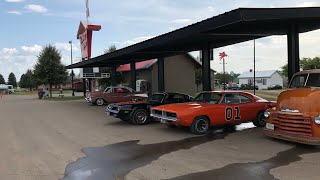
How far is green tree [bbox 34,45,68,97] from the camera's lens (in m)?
45.9

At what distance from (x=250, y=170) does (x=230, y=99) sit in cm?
573

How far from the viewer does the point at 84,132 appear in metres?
13.2

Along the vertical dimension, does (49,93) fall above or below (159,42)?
below

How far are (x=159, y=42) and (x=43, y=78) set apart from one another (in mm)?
32119

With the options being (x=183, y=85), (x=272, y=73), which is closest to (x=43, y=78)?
(x=183, y=85)

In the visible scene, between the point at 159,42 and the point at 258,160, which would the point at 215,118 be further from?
the point at 159,42

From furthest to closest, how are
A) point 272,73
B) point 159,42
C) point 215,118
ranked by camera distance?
point 272,73 < point 159,42 < point 215,118

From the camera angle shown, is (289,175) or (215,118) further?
(215,118)

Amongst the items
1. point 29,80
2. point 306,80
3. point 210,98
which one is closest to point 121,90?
point 210,98

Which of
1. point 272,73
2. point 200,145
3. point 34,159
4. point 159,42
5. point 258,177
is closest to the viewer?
point 258,177

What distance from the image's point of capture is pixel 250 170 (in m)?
7.22

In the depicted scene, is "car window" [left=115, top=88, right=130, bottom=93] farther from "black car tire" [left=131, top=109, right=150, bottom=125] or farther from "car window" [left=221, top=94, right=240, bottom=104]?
"car window" [left=221, top=94, right=240, bottom=104]

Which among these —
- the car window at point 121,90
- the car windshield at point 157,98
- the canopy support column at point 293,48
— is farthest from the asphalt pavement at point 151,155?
the car window at point 121,90

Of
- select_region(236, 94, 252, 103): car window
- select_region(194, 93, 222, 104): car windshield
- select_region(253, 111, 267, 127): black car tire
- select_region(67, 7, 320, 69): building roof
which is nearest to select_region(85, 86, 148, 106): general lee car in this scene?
select_region(67, 7, 320, 69): building roof
